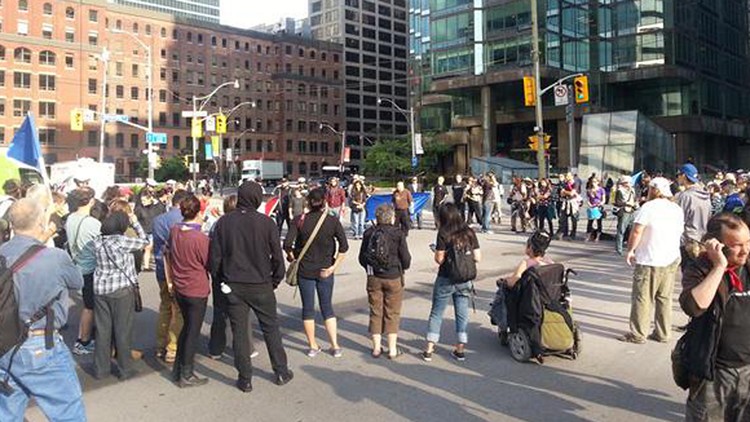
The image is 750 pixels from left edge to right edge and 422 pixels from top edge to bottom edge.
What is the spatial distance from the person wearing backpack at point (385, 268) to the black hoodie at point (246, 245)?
101cm

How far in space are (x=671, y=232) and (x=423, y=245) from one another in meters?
10.3

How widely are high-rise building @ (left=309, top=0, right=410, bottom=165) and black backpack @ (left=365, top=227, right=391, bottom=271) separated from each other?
393ft

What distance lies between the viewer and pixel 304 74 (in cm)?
11981

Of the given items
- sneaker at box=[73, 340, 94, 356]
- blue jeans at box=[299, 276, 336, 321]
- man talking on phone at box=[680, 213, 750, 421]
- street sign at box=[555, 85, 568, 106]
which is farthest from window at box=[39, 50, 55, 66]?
man talking on phone at box=[680, 213, 750, 421]

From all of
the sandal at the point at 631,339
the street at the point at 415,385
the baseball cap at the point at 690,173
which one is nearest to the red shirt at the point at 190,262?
the street at the point at 415,385

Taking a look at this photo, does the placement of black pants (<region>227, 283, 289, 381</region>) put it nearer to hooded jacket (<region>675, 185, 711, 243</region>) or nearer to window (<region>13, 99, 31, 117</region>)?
hooded jacket (<region>675, 185, 711, 243</region>)

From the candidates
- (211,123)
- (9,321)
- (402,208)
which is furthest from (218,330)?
(211,123)

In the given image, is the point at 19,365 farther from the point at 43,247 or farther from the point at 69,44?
the point at 69,44

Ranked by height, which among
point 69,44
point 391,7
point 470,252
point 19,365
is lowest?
point 19,365

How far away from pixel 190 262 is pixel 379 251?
1.83 meters

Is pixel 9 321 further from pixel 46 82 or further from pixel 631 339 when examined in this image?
pixel 46 82

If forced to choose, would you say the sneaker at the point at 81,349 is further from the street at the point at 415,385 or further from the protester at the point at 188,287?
the protester at the point at 188,287

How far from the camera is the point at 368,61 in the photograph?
134125mm

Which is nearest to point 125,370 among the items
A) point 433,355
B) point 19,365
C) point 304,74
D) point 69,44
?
point 19,365
